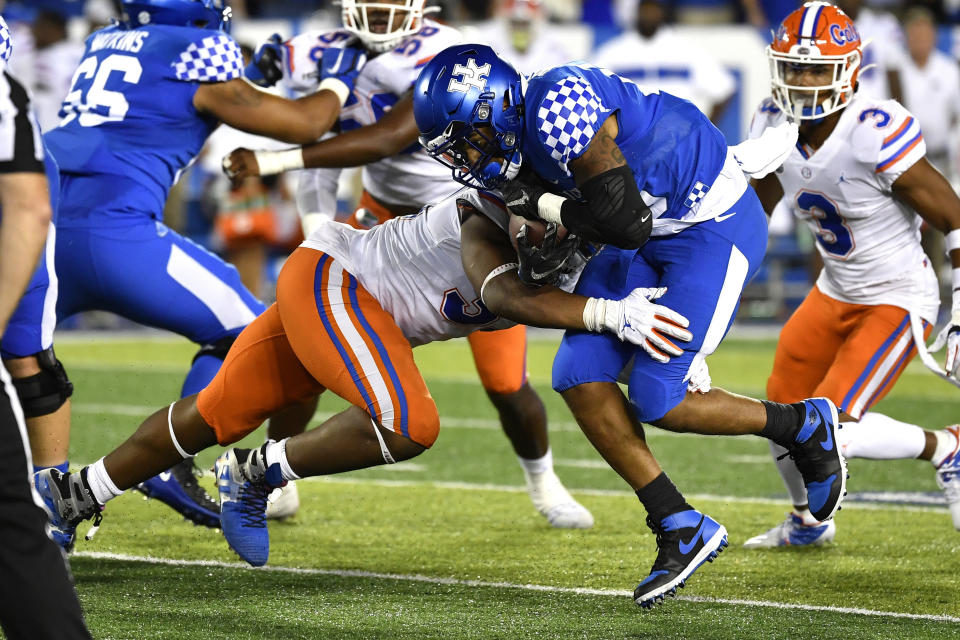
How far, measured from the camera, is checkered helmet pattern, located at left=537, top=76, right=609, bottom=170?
341 centimetres

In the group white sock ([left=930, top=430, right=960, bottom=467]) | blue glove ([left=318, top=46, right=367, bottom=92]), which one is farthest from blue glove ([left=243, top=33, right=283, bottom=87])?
white sock ([left=930, top=430, right=960, bottom=467])

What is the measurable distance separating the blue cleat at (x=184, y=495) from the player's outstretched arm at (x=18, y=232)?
2.10 metres

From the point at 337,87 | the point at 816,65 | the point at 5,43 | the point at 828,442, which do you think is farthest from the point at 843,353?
the point at 5,43

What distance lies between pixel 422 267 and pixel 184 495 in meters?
1.34

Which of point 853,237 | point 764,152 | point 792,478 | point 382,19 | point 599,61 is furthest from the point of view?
point 599,61

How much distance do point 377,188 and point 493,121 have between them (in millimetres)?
1854

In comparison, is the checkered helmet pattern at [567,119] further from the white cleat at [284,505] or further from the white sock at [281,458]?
the white cleat at [284,505]

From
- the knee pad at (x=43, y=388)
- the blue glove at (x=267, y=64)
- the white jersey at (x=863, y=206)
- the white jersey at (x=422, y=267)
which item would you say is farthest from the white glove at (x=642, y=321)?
the blue glove at (x=267, y=64)

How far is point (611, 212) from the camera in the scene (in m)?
3.41

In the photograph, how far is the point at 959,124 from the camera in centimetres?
1075

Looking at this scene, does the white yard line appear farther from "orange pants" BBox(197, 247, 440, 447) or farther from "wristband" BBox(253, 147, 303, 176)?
"wristband" BBox(253, 147, 303, 176)

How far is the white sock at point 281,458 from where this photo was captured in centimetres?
398

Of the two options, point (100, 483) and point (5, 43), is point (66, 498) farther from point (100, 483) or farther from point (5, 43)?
point (5, 43)

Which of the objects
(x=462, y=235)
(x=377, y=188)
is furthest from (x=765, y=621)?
(x=377, y=188)
